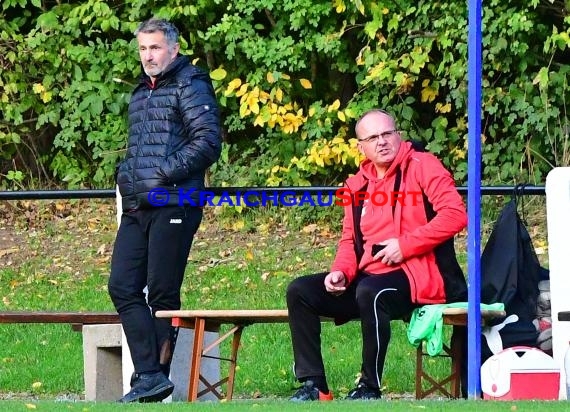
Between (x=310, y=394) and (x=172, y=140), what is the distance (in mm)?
1422

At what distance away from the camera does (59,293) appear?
10492 mm

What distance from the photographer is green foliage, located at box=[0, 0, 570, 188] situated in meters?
11.6

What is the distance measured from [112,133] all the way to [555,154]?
395cm

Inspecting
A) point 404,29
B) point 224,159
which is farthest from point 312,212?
point 404,29

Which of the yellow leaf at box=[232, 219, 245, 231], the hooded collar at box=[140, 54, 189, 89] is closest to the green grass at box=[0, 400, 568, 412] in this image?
the hooded collar at box=[140, 54, 189, 89]

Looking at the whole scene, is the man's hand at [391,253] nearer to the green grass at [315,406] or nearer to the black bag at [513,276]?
the black bag at [513,276]

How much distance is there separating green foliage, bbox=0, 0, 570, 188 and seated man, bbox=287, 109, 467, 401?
4882mm

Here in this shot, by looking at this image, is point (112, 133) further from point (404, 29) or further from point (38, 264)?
point (404, 29)

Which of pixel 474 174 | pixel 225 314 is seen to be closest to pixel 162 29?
pixel 225 314

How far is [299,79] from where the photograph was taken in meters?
12.3

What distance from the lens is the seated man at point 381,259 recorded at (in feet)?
20.8

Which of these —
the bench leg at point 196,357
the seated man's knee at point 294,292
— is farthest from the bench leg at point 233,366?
the seated man's knee at point 294,292

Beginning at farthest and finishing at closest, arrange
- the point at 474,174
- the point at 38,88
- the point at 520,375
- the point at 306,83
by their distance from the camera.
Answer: the point at 38,88 < the point at 306,83 < the point at 520,375 < the point at 474,174

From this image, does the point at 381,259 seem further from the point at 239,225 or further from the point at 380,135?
the point at 239,225
